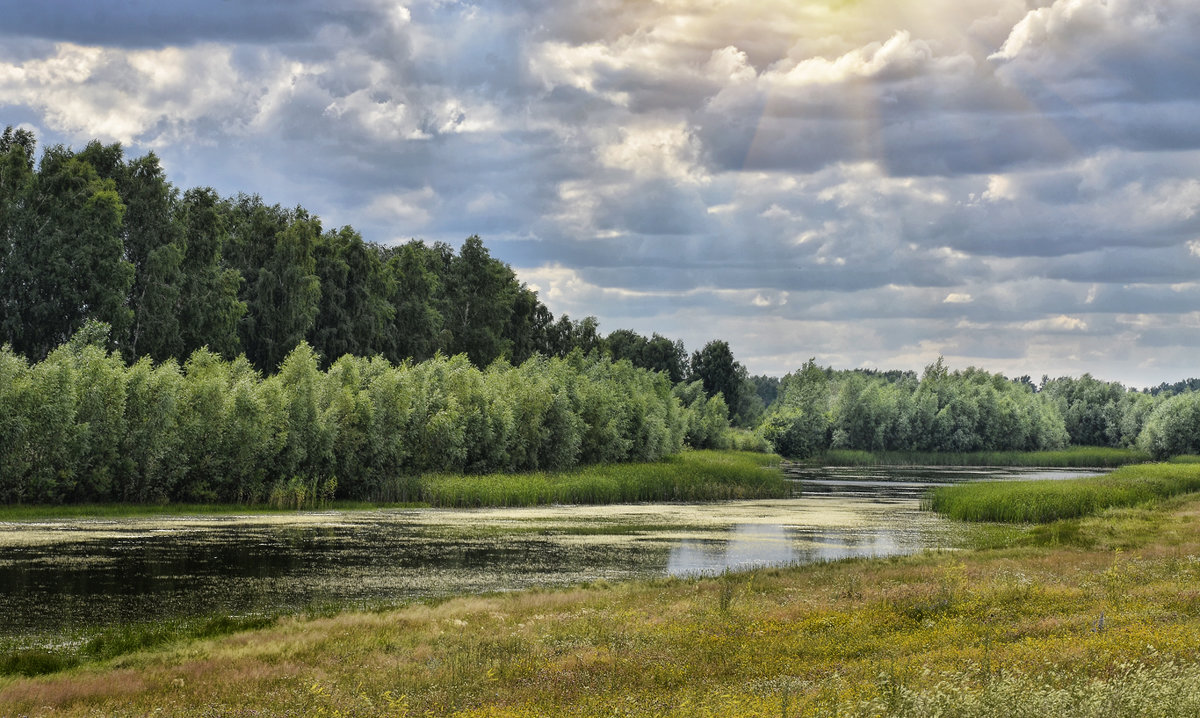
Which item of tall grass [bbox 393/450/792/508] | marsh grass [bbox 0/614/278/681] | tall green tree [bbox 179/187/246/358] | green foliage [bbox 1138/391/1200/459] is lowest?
marsh grass [bbox 0/614/278/681]

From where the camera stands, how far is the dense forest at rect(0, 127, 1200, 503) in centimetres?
5875

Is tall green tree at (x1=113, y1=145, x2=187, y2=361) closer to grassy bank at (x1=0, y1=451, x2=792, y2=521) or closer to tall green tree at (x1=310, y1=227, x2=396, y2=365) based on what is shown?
tall green tree at (x1=310, y1=227, x2=396, y2=365)

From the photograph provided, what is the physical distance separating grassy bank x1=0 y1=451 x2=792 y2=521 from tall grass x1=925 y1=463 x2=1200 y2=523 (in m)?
16.9

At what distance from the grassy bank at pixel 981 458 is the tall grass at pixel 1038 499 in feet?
248

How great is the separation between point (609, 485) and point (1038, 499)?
2987 cm

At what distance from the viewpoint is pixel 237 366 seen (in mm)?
74500

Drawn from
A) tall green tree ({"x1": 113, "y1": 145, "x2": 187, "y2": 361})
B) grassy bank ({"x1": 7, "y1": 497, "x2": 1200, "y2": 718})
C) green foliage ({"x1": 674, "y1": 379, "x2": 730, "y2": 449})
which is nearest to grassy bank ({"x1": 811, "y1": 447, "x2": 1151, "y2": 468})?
green foliage ({"x1": 674, "y1": 379, "x2": 730, "y2": 449})

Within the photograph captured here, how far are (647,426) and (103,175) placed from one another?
54.6 meters

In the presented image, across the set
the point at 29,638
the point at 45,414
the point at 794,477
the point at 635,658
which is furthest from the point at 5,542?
the point at 794,477

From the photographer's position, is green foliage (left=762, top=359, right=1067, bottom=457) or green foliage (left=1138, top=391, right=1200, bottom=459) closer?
green foliage (left=1138, top=391, right=1200, bottom=459)

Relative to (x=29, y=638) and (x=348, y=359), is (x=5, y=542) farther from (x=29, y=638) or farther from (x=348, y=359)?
(x=348, y=359)

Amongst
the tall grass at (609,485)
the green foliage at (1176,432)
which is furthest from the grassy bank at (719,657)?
the green foliage at (1176,432)

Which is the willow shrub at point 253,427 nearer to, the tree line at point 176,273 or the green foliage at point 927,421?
the tree line at point 176,273

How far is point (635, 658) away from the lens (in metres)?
21.1
